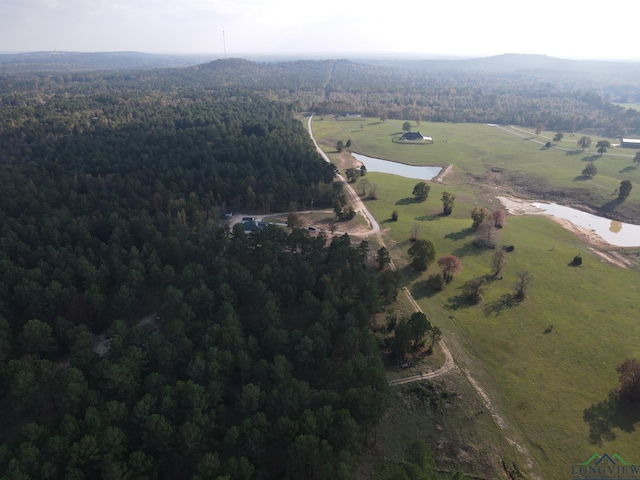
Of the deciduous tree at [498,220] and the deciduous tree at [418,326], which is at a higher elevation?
the deciduous tree at [418,326]

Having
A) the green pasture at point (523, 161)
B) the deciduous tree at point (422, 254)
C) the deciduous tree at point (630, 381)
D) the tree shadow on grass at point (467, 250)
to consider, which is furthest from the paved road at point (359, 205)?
the deciduous tree at point (630, 381)

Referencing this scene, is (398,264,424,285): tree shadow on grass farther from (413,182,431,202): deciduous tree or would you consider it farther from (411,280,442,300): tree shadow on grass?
(413,182,431,202): deciduous tree

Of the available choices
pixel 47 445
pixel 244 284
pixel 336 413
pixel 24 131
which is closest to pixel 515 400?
pixel 336 413

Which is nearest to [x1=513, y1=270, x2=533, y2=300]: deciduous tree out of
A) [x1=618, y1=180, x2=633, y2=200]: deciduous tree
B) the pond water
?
the pond water

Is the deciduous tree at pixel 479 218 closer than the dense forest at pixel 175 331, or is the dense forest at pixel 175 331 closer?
the dense forest at pixel 175 331

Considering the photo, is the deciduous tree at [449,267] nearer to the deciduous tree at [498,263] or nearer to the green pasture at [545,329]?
the green pasture at [545,329]

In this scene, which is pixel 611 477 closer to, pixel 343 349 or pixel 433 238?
pixel 343 349

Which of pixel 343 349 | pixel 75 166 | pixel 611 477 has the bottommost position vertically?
pixel 611 477

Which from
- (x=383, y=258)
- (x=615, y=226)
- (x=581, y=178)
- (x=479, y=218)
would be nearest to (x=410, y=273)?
(x=383, y=258)
